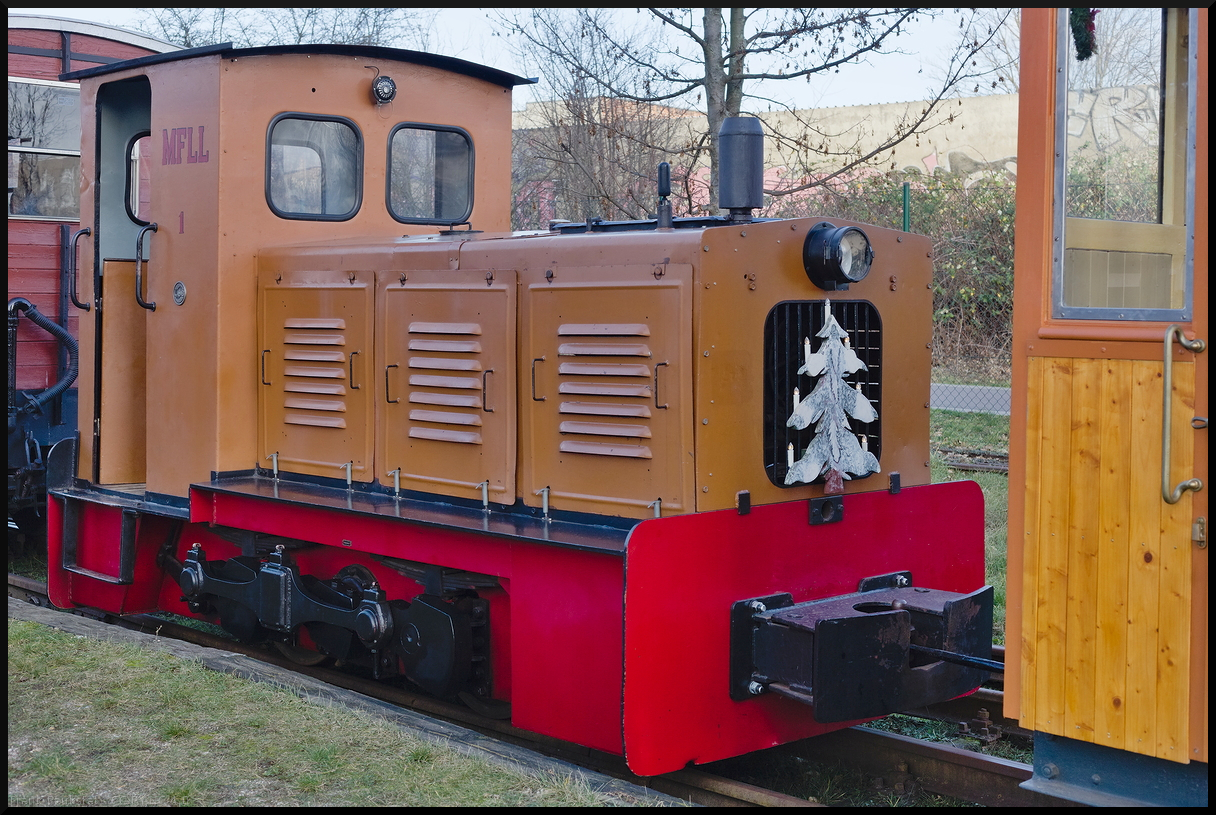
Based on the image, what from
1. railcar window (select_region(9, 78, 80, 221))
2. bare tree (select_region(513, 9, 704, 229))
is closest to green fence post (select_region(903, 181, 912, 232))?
bare tree (select_region(513, 9, 704, 229))

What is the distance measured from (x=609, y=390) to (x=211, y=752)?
2.01m

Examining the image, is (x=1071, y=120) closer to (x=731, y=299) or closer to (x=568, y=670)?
(x=731, y=299)

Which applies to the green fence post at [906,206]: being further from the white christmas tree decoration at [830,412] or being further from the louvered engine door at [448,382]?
the louvered engine door at [448,382]

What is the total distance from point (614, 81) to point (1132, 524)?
7.79 metres

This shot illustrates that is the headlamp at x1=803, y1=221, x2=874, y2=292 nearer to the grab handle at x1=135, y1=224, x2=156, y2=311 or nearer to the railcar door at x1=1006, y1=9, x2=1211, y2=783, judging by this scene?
the railcar door at x1=1006, y1=9, x2=1211, y2=783

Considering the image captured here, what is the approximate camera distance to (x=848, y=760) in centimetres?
489

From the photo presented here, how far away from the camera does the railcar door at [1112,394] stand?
333 cm

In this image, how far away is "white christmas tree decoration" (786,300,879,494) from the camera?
4.65 m

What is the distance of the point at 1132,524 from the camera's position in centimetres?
342

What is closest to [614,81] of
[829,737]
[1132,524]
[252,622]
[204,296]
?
[204,296]

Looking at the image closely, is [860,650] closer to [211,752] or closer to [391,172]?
[211,752]

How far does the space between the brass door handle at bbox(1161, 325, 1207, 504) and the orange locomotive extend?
3.91ft

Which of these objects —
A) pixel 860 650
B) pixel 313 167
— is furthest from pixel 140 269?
pixel 860 650

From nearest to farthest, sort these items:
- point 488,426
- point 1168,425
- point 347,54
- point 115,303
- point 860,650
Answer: point 1168,425, point 860,650, point 488,426, point 347,54, point 115,303
